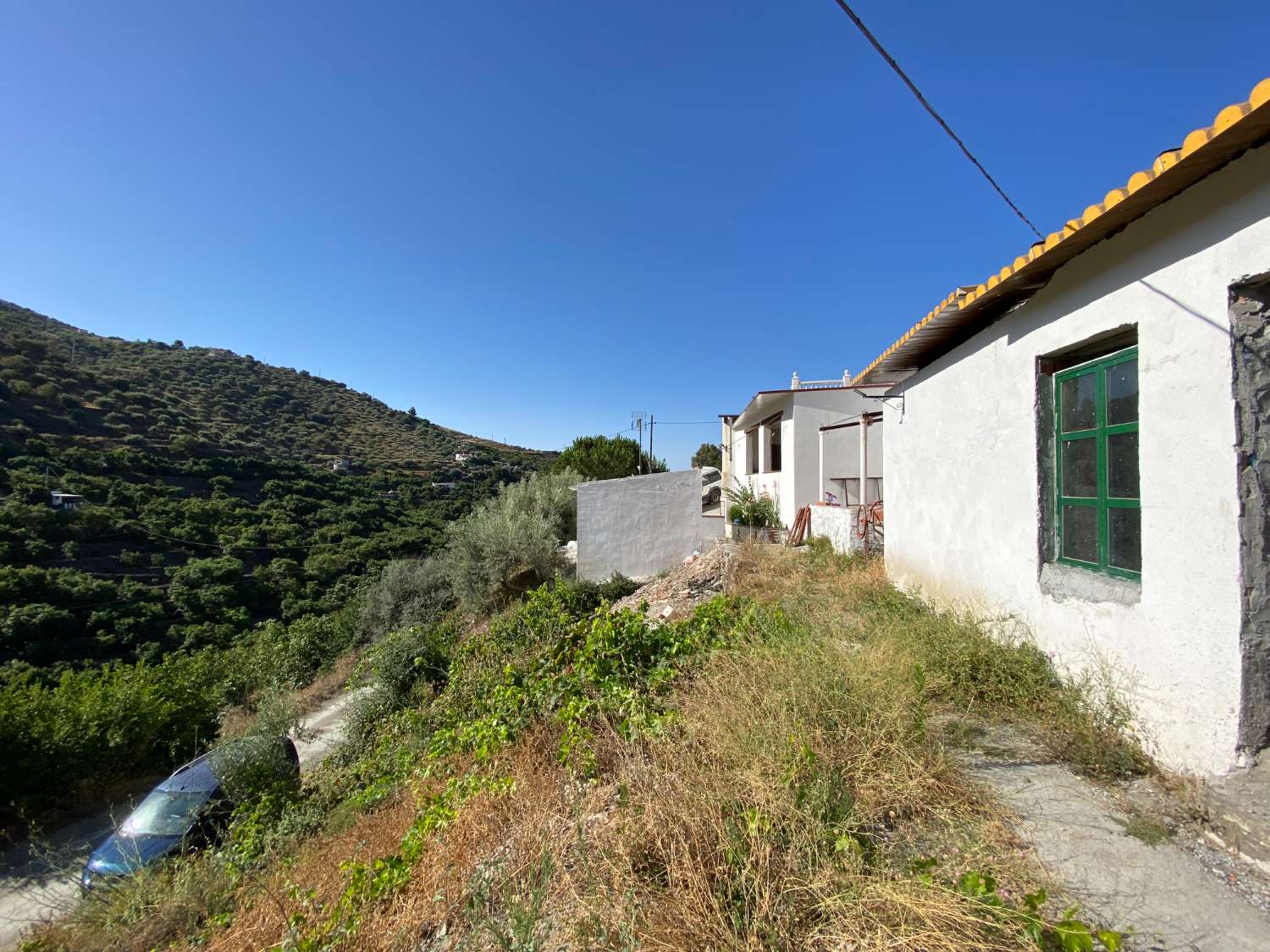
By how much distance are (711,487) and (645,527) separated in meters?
6.87

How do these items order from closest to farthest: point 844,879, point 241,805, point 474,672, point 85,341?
point 844,879 → point 241,805 → point 474,672 → point 85,341

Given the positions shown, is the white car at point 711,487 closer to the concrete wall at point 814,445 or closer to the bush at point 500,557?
the concrete wall at point 814,445

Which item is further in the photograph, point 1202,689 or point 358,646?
point 358,646

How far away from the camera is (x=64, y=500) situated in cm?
2356

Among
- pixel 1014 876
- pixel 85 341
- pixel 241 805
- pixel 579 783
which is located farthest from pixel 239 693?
pixel 85 341

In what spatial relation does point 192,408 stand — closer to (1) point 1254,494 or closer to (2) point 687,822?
(2) point 687,822

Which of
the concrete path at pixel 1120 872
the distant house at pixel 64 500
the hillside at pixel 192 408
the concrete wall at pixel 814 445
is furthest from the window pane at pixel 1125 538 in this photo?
the hillside at pixel 192 408

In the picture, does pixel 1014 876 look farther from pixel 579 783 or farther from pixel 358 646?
pixel 358 646

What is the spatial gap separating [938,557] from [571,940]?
4832 millimetres

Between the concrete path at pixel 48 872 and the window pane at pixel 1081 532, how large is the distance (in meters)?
8.65

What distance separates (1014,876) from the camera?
1.70m

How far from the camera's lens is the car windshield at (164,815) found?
5695mm

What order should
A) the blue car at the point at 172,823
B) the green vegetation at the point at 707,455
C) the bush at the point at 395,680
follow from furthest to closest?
the green vegetation at the point at 707,455 < the bush at the point at 395,680 < the blue car at the point at 172,823

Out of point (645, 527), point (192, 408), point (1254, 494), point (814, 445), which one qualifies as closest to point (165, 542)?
point (192, 408)
